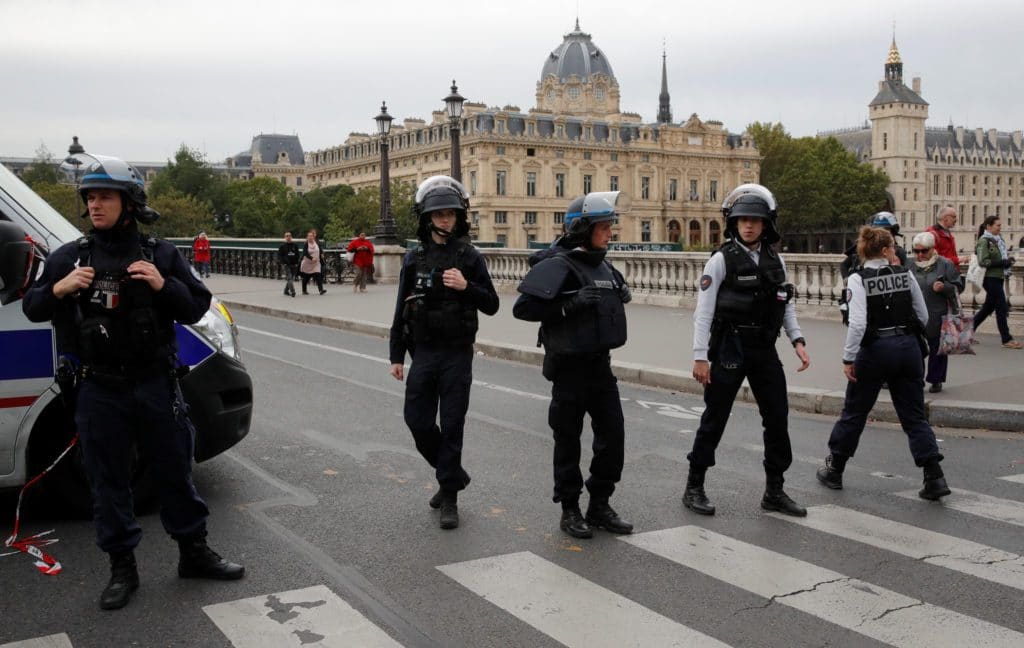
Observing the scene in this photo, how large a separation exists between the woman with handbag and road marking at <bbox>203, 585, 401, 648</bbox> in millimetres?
7373

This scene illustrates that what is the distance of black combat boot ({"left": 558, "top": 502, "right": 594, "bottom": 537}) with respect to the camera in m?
5.82

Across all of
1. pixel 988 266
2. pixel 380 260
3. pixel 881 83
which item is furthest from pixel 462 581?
pixel 881 83

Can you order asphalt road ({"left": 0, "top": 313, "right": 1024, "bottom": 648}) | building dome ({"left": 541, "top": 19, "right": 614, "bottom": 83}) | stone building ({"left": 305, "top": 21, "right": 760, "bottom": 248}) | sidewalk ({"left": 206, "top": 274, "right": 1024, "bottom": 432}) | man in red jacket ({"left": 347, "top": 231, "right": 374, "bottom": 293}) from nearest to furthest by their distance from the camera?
asphalt road ({"left": 0, "top": 313, "right": 1024, "bottom": 648}) < sidewalk ({"left": 206, "top": 274, "right": 1024, "bottom": 432}) < man in red jacket ({"left": 347, "top": 231, "right": 374, "bottom": 293}) < stone building ({"left": 305, "top": 21, "right": 760, "bottom": 248}) < building dome ({"left": 541, "top": 19, "right": 614, "bottom": 83})

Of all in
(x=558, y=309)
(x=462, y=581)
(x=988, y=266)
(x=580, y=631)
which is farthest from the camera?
(x=988, y=266)

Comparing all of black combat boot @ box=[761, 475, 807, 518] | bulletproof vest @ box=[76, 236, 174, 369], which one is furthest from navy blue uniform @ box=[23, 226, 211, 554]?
black combat boot @ box=[761, 475, 807, 518]

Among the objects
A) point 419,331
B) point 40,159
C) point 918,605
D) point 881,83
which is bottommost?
point 918,605

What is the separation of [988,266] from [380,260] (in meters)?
20.4

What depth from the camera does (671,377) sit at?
11.9 m

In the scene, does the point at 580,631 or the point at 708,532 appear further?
the point at 708,532

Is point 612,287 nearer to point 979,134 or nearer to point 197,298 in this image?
point 197,298

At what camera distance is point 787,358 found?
13102 millimetres

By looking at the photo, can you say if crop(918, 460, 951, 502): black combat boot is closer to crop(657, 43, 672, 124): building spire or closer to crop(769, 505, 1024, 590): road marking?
crop(769, 505, 1024, 590): road marking

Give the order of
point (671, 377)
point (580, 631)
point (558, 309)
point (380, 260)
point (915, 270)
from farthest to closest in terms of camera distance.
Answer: point (380, 260) → point (671, 377) → point (915, 270) → point (558, 309) → point (580, 631)

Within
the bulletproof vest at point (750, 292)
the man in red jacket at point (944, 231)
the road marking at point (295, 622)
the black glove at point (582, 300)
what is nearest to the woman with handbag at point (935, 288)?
the man in red jacket at point (944, 231)
